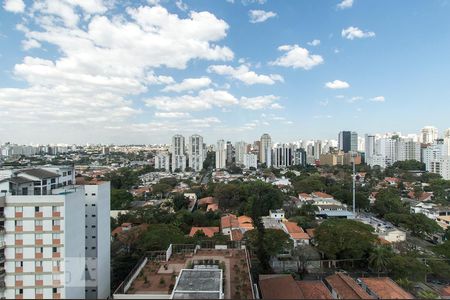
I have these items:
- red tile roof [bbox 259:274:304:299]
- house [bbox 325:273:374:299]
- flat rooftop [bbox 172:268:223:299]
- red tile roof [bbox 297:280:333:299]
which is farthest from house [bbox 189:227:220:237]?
flat rooftop [bbox 172:268:223:299]

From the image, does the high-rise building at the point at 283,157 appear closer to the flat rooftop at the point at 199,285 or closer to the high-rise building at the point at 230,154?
the high-rise building at the point at 230,154

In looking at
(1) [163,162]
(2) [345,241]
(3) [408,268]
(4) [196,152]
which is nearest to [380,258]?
(3) [408,268]

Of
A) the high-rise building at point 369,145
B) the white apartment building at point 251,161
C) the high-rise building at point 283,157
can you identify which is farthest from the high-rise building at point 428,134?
the white apartment building at point 251,161

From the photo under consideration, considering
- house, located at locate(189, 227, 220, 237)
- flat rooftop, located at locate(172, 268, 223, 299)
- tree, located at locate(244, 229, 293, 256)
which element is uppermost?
flat rooftop, located at locate(172, 268, 223, 299)

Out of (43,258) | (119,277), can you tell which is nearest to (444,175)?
(119,277)

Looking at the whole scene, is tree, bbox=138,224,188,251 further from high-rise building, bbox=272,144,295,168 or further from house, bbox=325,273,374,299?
high-rise building, bbox=272,144,295,168
